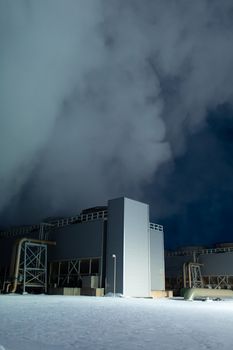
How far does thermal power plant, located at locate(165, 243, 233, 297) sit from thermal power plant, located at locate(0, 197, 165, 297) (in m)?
10.7

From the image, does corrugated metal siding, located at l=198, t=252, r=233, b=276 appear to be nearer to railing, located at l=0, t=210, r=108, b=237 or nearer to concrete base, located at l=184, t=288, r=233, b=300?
concrete base, located at l=184, t=288, r=233, b=300

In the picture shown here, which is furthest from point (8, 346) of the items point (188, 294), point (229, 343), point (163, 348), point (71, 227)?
point (71, 227)

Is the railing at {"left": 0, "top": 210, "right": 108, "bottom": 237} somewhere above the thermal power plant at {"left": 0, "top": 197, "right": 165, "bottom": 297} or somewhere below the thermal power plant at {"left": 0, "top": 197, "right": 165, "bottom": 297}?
above

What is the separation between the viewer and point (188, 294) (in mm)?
30328

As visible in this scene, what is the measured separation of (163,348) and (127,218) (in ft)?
107

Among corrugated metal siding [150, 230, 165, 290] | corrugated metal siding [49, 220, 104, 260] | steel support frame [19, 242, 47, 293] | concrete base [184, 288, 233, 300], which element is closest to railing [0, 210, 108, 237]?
corrugated metal siding [49, 220, 104, 260]

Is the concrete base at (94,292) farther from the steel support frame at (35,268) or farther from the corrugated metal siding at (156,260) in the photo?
the steel support frame at (35,268)

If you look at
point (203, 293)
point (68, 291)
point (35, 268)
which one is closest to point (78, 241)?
point (35, 268)

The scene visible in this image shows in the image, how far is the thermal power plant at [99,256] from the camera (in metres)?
38.0

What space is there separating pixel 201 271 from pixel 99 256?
22.2m

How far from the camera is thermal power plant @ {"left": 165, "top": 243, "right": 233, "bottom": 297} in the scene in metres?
53.0

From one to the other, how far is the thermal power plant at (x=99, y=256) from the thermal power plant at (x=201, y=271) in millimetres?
10745

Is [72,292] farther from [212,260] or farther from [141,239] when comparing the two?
[212,260]

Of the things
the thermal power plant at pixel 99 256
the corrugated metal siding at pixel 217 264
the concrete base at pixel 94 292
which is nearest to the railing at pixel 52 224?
the thermal power plant at pixel 99 256
